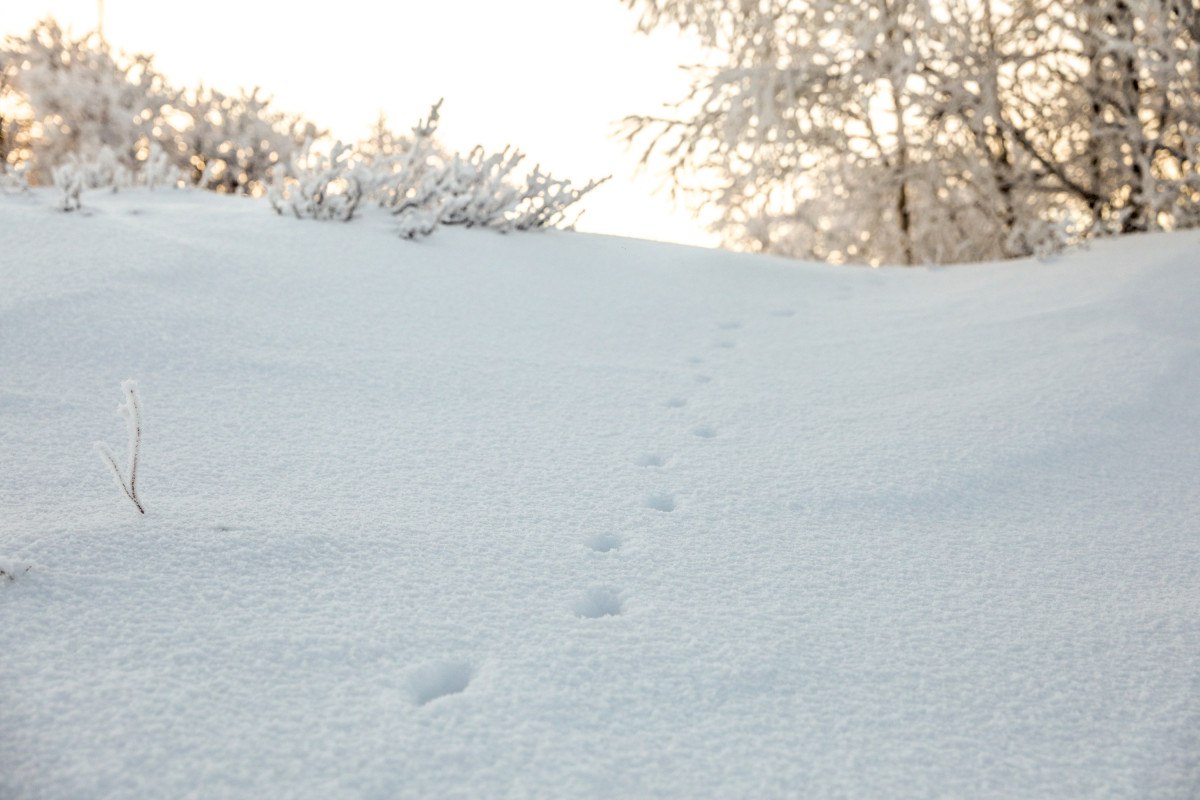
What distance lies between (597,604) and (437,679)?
1.06ft

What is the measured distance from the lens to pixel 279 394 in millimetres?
2080

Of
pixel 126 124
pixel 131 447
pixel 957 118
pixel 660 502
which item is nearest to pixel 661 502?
pixel 660 502

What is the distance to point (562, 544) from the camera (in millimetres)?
1525

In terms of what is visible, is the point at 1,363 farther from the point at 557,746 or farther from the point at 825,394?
the point at 825,394

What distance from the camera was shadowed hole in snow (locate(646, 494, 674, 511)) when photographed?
175 centimetres

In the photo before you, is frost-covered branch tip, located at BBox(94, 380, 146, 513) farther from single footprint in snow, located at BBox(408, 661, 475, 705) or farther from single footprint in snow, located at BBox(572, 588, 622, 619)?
single footprint in snow, located at BBox(572, 588, 622, 619)

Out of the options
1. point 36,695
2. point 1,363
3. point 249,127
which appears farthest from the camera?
point 249,127

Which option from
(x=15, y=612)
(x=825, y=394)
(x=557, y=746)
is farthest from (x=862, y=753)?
(x=825, y=394)

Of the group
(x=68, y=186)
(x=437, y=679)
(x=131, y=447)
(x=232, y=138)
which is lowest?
(x=437, y=679)

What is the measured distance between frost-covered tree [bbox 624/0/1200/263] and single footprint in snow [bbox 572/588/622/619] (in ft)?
12.2

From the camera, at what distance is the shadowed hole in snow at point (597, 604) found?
1354 millimetres

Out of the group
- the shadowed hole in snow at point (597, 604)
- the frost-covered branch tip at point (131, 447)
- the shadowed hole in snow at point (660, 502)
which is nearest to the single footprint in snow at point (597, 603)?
the shadowed hole in snow at point (597, 604)

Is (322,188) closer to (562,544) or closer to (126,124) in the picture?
A: (562,544)

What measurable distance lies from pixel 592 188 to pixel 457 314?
5.21ft
